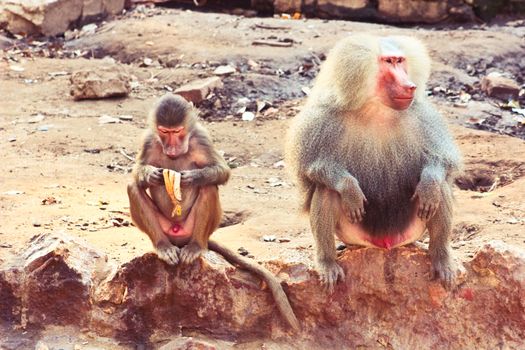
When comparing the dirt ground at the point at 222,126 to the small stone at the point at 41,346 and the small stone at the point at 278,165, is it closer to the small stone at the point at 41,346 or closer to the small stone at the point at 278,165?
the small stone at the point at 278,165

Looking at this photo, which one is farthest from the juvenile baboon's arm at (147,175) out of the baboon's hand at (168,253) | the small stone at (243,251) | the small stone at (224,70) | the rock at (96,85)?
the small stone at (224,70)

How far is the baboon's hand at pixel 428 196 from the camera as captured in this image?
3.94m

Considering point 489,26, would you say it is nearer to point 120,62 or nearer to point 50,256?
point 120,62

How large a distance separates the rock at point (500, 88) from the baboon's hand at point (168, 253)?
18.8 feet

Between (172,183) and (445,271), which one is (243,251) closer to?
(172,183)

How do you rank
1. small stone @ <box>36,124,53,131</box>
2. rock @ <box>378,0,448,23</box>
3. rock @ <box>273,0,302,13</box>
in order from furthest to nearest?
rock @ <box>273,0,302,13</box>
rock @ <box>378,0,448,23</box>
small stone @ <box>36,124,53,131</box>

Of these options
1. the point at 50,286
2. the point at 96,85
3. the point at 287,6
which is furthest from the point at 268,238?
the point at 287,6

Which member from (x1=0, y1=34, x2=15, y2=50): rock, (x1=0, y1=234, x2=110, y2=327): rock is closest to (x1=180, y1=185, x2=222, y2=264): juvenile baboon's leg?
(x1=0, y1=234, x2=110, y2=327): rock

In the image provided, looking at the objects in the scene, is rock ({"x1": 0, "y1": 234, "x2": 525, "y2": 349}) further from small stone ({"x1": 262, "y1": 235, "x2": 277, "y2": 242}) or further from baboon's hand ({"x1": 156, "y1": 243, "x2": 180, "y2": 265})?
small stone ({"x1": 262, "y1": 235, "x2": 277, "y2": 242})

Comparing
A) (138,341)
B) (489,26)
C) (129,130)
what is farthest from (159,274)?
(489,26)

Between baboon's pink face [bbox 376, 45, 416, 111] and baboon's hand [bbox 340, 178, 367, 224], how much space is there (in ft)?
1.29

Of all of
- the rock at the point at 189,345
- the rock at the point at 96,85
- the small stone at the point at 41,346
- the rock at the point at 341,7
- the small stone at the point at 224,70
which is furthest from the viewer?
the rock at the point at 341,7

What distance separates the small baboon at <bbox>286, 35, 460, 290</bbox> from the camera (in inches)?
156

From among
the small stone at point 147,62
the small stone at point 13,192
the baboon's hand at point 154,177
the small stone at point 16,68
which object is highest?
the baboon's hand at point 154,177
